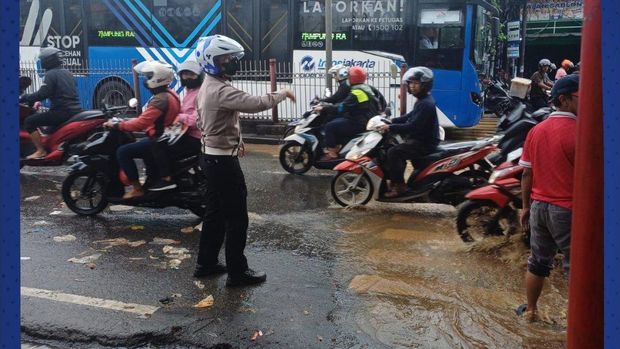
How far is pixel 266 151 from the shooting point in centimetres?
1138

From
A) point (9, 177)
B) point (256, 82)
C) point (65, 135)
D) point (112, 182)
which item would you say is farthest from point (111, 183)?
point (256, 82)

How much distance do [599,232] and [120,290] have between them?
351 centimetres

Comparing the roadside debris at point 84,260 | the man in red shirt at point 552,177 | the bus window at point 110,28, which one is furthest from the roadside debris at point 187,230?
the bus window at point 110,28

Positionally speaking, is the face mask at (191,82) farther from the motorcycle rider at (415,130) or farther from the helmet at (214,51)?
the motorcycle rider at (415,130)

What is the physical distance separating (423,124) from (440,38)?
620 centimetres

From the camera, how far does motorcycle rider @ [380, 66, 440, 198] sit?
629 centimetres

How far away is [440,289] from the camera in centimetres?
452

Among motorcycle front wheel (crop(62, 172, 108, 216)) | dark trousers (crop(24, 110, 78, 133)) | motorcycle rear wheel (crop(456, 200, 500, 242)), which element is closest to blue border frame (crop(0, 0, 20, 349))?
motorcycle rear wheel (crop(456, 200, 500, 242))

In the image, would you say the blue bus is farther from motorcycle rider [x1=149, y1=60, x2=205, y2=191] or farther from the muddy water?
motorcycle rider [x1=149, y1=60, x2=205, y2=191]

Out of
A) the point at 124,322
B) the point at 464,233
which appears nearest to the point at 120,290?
the point at 124,322

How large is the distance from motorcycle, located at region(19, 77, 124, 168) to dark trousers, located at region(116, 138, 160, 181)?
148 cm

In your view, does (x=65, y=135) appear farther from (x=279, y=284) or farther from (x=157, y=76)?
(x=279, y=284)

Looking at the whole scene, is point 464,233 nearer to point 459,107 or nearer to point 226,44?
point 226,44

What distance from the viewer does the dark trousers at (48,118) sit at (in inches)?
314
